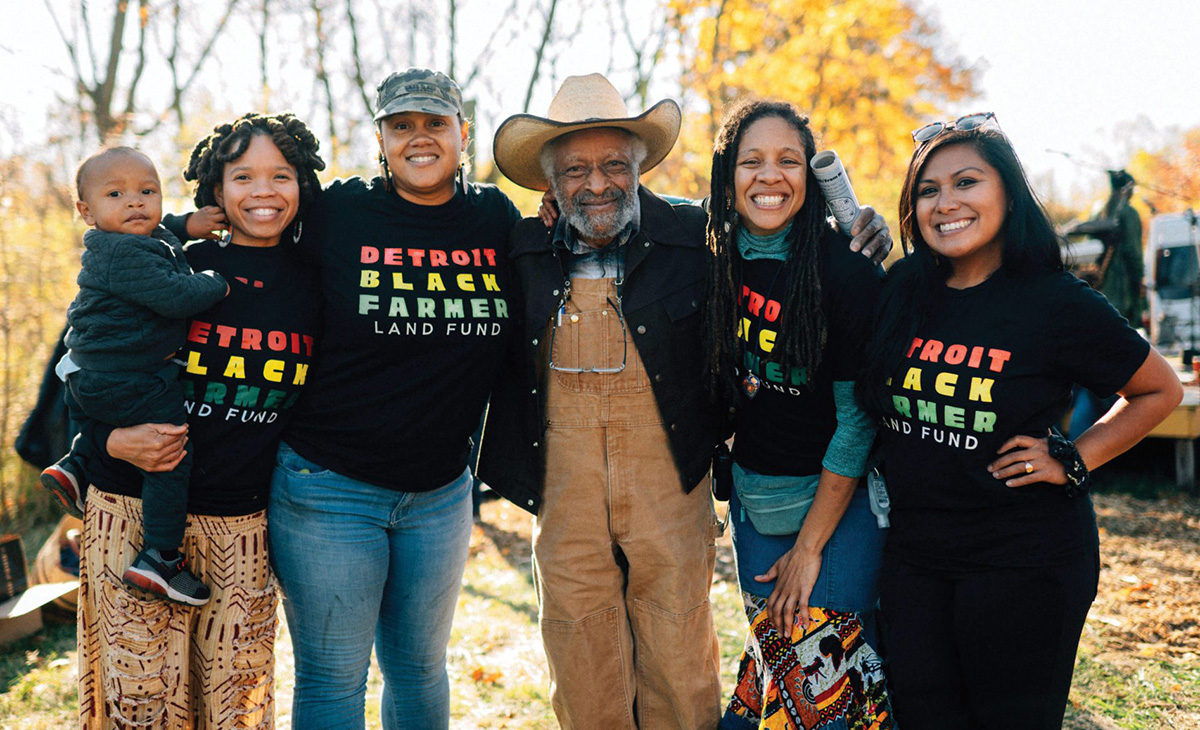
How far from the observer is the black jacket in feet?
9.13

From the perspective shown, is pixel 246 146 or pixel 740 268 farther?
pixel 740 268

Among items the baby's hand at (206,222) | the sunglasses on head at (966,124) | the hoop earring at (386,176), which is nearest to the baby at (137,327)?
the baby's hand at (206,222)

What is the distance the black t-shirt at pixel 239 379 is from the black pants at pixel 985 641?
198cm

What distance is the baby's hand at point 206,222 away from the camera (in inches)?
99.8

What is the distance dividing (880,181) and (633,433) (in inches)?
562

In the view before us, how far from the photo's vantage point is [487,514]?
7.38m

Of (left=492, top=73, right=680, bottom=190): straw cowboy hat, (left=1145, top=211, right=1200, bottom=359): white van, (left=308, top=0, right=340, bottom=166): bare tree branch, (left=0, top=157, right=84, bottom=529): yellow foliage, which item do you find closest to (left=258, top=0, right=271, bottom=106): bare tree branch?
(left=308, top=0, right=340, bottom=166): bare tree branch

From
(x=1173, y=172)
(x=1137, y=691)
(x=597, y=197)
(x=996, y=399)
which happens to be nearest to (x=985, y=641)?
(x=996, y=399)

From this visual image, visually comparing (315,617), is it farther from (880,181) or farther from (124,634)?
(880,181)

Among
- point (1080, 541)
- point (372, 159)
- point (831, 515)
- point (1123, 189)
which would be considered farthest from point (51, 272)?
point (1123, 189)

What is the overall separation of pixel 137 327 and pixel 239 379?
0.31 m

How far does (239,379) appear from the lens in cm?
244

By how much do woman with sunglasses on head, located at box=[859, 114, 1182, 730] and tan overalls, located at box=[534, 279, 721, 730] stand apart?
0.76m

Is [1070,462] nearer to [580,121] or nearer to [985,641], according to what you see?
[985,641]
